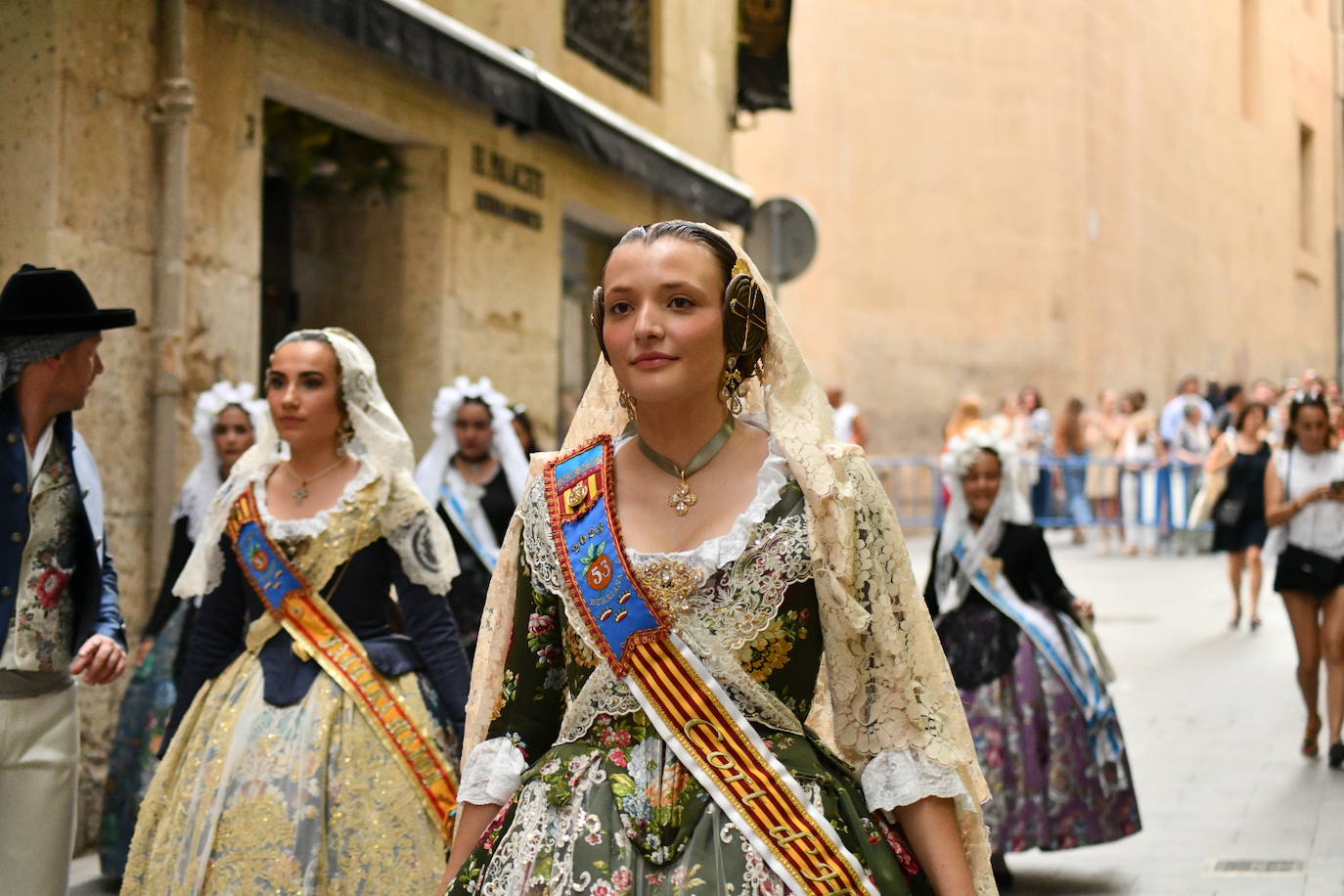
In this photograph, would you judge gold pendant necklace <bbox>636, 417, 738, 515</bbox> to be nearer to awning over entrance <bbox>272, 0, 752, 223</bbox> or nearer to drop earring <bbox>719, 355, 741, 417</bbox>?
drop earring <bbox>719, 355, 741, 417</bbox>

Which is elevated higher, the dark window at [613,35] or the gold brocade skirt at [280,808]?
the dark window at [613,35]

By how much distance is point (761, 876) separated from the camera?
8.86 feet

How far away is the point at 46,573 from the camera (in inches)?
179

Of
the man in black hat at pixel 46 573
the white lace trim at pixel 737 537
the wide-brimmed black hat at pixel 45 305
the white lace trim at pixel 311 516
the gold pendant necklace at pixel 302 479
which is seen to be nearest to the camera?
the white lace trim at pixel 737 537

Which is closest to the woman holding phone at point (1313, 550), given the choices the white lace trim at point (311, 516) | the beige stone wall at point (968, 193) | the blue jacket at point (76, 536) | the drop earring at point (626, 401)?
the white lace trim at point (311, 516)

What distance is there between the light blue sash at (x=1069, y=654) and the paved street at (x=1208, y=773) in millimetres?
525

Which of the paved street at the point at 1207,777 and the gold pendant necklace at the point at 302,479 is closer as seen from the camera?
the gold pendant necklace at the point at 302,479

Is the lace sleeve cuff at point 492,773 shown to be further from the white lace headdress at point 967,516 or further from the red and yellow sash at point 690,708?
the white lace headdress at point 967,516

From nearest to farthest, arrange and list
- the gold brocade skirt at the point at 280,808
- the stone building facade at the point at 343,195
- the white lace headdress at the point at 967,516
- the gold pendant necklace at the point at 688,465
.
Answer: the gold pendant necklace at the point at 688,465 < the gold brocade skirt at the point at 280,808 < the stone building facade at the point at 343,195 < the white lace headdress at the point at 967,516

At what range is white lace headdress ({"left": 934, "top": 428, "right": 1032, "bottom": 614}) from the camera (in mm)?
7828

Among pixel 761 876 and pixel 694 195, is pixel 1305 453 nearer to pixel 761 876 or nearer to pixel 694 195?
pixel 694 195

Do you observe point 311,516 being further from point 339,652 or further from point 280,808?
point 280,808

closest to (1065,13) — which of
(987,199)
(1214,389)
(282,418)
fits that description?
(987,199)

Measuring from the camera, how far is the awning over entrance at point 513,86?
9172 millimetres
